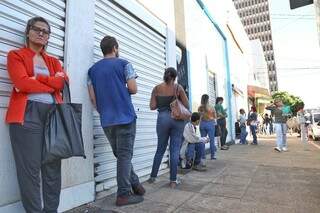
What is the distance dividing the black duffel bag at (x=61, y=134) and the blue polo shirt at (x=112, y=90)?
70 centimetres

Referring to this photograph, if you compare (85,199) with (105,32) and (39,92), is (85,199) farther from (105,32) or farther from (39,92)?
(105,32)

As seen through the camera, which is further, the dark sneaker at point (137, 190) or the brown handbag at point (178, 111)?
the brown handbag at point (178, 111)

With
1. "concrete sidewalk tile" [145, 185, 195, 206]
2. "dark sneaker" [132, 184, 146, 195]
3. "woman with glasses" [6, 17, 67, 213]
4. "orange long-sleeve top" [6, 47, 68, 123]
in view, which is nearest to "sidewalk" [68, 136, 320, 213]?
"concrete sidewalk tile" [145, 185, 195, 206]

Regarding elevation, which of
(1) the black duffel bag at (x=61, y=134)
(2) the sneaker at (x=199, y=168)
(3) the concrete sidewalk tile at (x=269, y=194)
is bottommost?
(3) the concrete sidewalk tile at (x=269, y=194)

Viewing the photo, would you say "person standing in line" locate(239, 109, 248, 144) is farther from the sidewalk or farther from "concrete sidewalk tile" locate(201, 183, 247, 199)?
"concrete sidewalk tile" locate(201, 183, 247, 199)

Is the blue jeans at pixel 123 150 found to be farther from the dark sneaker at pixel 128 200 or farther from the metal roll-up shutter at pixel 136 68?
the metal roll-up shutter at pixel 136 68

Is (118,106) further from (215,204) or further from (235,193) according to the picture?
(235,193)

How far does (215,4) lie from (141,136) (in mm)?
10093

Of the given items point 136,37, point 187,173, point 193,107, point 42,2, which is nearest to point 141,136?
point 187,173

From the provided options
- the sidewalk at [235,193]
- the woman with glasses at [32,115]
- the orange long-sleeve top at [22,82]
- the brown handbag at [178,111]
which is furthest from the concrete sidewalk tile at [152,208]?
the orange long-sleeve top at [22,82]

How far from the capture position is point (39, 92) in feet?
8.50

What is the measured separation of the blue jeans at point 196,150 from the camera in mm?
5785

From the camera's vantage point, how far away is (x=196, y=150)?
19.6 ft

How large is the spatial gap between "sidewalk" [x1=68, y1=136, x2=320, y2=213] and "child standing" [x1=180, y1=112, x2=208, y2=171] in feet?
0.95
